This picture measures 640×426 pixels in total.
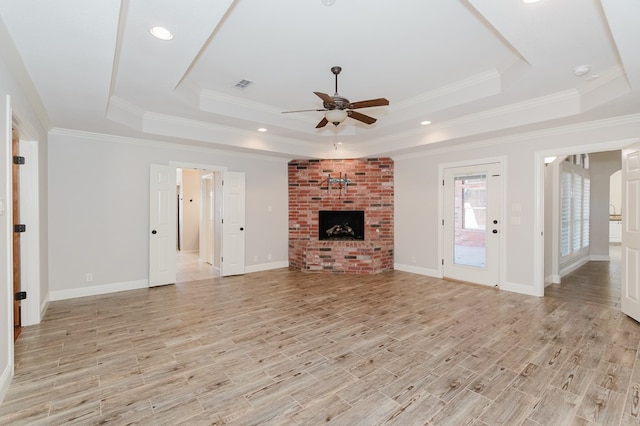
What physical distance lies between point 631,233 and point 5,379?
20.7 ft

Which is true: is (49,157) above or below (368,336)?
above

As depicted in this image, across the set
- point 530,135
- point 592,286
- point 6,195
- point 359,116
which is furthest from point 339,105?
point 592,286

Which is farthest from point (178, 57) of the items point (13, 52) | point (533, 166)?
point (533, 166)

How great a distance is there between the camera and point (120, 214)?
16.3ft

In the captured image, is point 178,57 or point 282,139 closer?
point 178,57

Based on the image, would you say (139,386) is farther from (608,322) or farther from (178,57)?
(608,322)

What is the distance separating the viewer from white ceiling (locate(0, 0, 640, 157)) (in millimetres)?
2148

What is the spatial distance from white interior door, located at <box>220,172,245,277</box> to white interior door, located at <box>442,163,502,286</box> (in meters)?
3.94

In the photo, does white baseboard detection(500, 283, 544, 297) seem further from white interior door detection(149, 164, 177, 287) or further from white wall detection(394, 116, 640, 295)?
white interior door detection(149, 164, 177, 287)

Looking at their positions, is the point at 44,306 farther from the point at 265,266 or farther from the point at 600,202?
the point at 600,202

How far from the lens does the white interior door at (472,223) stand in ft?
16.9

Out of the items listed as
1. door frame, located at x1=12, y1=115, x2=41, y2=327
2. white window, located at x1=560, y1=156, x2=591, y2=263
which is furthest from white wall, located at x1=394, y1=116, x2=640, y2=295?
door frame, located at x1=12, y1=115, x2=41, y2=327

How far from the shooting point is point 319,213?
6.91 m

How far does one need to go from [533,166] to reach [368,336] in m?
3.66
